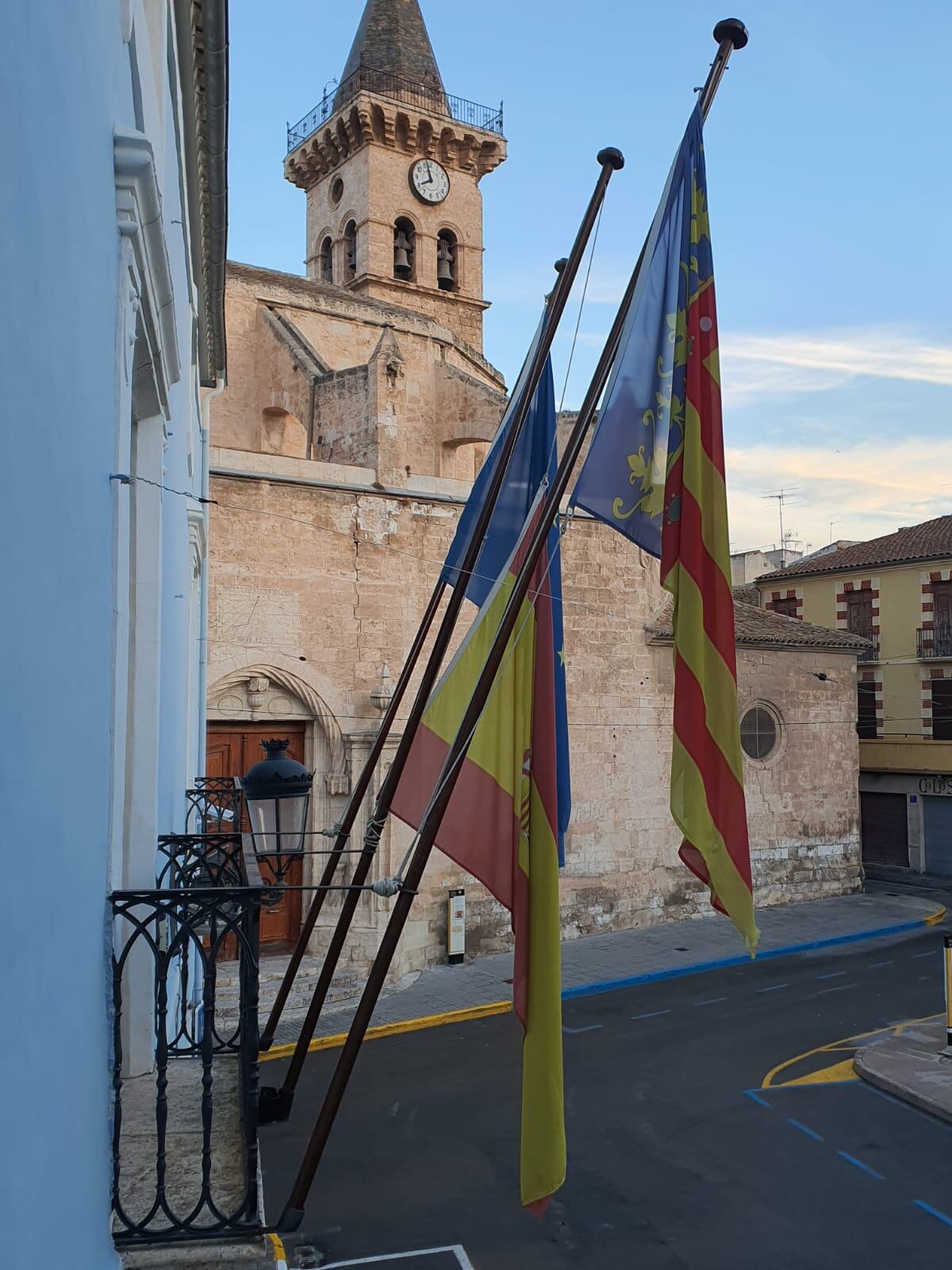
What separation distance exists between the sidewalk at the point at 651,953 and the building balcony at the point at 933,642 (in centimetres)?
649

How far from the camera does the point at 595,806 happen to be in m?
17.2

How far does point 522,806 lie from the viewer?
4.61 m

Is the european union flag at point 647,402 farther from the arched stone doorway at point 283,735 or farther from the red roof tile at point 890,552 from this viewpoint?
the red roof tile at point 890,552

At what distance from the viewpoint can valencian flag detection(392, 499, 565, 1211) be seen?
13.4 feet

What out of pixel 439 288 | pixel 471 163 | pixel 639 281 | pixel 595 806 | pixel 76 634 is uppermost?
pixel 471 163

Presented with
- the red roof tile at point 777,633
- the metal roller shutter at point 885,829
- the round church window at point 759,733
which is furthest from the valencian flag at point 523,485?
the metal roller shutter at point 885,829

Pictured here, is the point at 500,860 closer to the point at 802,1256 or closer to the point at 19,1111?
the point at 19,1111

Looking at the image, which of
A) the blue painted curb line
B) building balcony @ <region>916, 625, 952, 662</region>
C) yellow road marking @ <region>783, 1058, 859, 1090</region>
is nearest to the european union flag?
yellow road marking @ <region>783, 1058, 859, 1090</region>

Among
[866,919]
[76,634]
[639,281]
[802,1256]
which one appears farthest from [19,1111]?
[866,919]

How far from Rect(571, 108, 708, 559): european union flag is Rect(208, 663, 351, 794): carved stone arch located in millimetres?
10037

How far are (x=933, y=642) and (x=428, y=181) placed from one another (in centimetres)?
1814

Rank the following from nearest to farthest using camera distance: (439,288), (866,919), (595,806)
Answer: (595,806)
(866,919)
(439,288)

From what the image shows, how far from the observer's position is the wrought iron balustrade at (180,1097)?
300 centimetres

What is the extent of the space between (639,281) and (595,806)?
1309 centimetres
